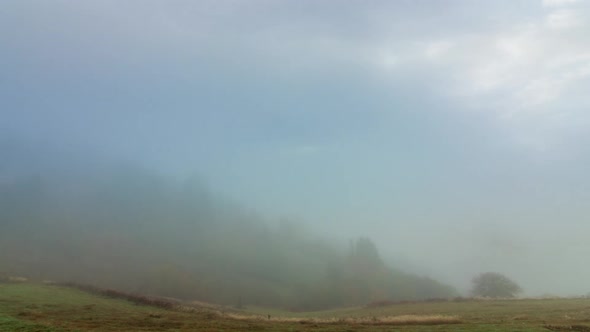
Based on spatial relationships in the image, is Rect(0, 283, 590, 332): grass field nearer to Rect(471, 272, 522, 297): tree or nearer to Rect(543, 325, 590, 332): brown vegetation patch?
Rect(543, 325, 590, 332): brown vegetation patch

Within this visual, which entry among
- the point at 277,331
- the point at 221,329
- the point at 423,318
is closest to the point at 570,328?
the point at 423,318

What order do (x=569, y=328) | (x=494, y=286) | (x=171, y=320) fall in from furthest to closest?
(x=494, y=286) → (x=171, y=320) → (x=569, y=328)

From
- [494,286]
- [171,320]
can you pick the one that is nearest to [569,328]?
[171,320]

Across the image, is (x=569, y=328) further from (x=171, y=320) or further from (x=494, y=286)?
(x=494, y=286)

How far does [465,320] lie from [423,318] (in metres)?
5.04

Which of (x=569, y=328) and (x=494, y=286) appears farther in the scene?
(x=494, y=286)

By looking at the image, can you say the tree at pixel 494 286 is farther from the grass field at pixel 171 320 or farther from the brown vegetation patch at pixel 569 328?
the brown vegetation patch at pixel 569 328

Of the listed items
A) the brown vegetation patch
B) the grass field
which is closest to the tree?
the grass field

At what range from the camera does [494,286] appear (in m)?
136

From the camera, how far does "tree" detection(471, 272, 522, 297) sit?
134688mm

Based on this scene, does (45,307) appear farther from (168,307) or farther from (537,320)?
(537,320)

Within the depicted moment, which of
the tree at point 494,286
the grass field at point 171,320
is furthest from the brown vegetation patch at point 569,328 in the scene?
the tree at point 494,286

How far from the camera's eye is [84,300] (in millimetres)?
64938

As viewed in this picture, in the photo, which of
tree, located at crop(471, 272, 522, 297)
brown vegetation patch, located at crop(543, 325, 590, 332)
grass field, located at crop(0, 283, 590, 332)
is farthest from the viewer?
tree, located at crop(471, 272, 522, 297)
